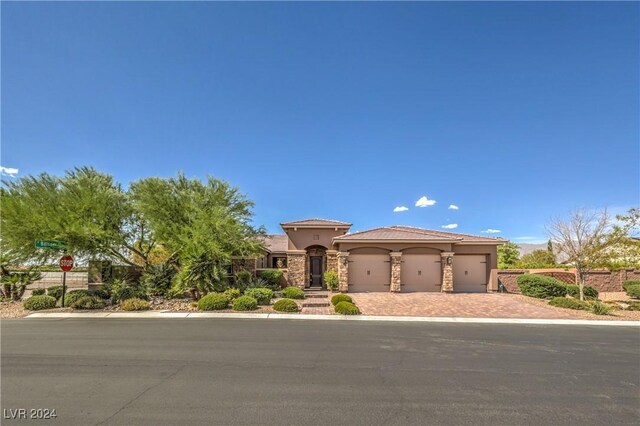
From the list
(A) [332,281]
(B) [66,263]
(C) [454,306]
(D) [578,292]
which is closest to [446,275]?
(C) [454,306]

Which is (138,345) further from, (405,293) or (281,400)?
(405,293)

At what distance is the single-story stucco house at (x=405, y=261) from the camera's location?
22109 millimetres

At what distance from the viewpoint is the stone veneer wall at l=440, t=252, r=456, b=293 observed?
71.8 ft

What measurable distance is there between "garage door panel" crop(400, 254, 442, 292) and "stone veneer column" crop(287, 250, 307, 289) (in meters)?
7.03

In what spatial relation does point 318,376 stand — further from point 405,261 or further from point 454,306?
point 405,261

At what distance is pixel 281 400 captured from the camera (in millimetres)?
5488

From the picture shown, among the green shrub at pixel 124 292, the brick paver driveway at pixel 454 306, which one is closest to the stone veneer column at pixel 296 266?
the brick paver driveway at pixel 454 306

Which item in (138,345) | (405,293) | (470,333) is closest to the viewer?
(138,345)

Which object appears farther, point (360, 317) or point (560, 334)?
point (360, 317)

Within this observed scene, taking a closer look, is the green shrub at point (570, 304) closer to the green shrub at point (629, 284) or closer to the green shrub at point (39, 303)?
the green shrub at point (629, 284)

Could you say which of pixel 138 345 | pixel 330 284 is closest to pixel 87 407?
pixel 138 345

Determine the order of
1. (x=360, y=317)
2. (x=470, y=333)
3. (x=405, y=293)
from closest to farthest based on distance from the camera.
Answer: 1. (x=470, y=333)
2. (x=360, y=317)
3. (x=405, y=293)

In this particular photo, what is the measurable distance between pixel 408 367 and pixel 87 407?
19.8 feet

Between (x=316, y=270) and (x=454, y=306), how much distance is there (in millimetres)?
11017
